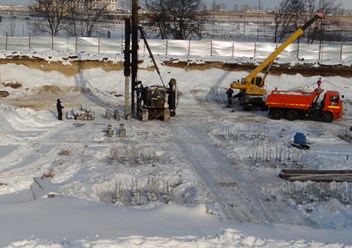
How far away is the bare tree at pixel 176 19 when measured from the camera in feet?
147

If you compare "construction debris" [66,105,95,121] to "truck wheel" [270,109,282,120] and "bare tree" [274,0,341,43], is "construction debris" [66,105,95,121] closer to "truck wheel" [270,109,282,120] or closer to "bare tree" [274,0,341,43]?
"truck wheel" [270,109,282,120]

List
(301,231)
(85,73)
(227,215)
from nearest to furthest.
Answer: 1. (301,231)
2. (227,215)
3. (85,73)

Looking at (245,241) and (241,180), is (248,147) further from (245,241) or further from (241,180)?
(245,241)

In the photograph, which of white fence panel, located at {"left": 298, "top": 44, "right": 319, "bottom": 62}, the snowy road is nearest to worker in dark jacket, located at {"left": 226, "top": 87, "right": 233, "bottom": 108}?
the snowy road

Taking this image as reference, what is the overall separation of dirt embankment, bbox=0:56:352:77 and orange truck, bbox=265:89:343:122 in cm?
1031

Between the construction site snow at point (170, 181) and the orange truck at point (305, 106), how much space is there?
45 centimetres

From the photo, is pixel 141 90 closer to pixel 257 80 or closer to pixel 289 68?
pixel 257 80

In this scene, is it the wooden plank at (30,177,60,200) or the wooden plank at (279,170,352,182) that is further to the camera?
the wooden plank at (279,170,352,182)

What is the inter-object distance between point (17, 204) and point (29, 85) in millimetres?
20975

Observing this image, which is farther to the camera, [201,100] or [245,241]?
[201,100]

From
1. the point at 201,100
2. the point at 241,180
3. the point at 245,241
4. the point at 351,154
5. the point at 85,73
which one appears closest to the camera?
the point at 245,241

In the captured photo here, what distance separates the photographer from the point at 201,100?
96.4ft

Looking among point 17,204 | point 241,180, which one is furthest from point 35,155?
point 241,180

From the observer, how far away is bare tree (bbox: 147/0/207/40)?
147 ft
